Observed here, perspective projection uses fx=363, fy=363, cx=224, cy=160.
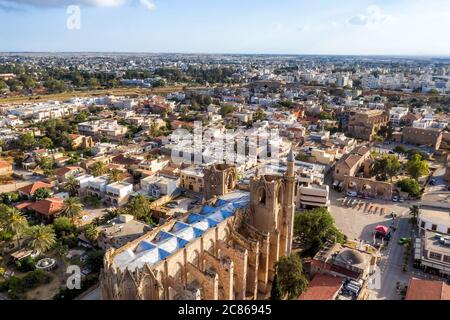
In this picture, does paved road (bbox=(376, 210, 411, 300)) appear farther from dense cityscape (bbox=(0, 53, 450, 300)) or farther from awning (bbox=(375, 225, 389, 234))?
awning (bbox=(375, 225, 389, 234))

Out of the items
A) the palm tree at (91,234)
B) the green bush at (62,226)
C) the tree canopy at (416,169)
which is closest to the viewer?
the palm tree at (91,234)

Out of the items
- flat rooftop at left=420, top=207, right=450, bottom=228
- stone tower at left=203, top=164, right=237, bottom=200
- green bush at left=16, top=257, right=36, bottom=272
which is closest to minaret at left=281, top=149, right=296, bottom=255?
stone tower at left=203, top=164, right=237, bottom=200

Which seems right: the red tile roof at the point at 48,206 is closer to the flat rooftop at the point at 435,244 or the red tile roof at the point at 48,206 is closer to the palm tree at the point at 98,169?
the palm tree at the point at 98,169

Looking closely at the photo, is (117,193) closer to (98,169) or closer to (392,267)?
(98,169)

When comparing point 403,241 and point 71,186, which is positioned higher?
point 71,186

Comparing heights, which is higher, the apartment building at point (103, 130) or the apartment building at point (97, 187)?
the apartment building at point (103, 130)

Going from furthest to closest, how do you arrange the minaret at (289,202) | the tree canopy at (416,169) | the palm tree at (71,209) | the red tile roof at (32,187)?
the tree canopy at (416,169) → the red tile roof at (32,187) → the palm tree at (71,209) → the minaret at (289,202)

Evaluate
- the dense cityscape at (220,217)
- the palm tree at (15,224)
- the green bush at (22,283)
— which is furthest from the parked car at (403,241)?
the palm tree at (15,224)

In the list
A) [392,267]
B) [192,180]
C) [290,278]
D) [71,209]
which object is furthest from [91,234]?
[392,267]
